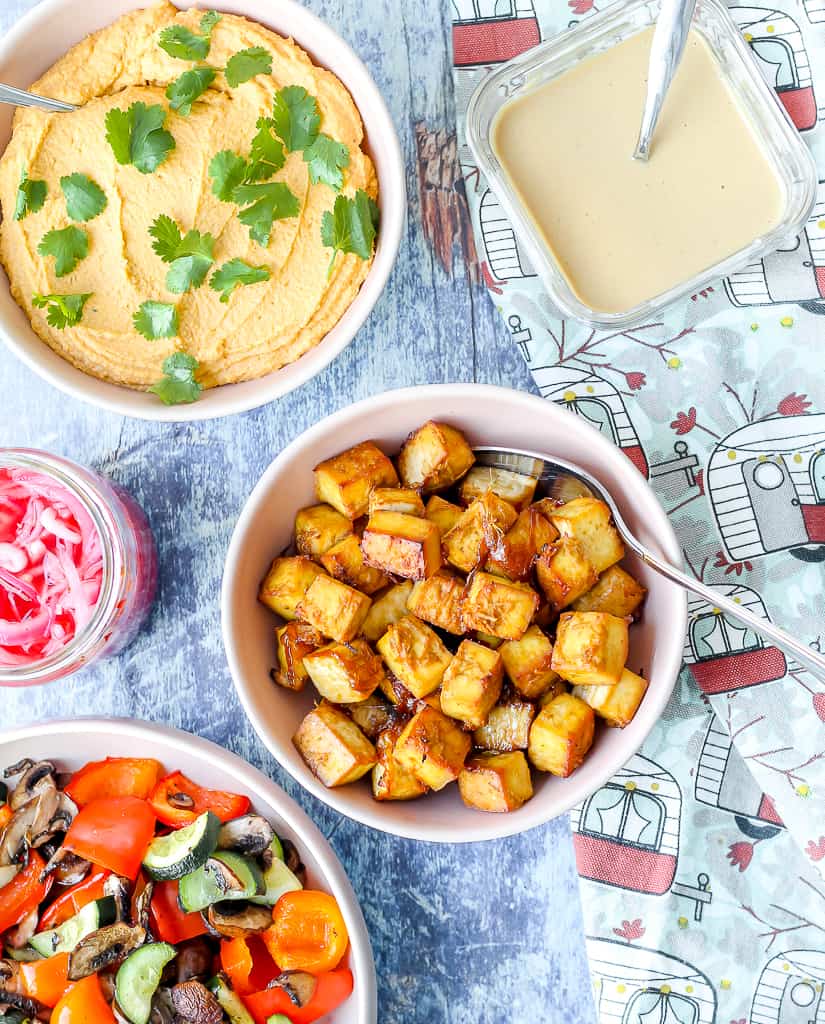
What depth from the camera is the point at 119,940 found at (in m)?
2.00

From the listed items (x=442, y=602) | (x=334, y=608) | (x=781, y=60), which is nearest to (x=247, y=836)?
(x=334, y=608)

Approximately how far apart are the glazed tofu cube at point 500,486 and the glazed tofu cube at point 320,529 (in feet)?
0.80

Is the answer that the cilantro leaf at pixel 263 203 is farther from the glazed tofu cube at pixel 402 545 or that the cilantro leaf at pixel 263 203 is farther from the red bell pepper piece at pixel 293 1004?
the red bell pepper piece at pixel 293 1004

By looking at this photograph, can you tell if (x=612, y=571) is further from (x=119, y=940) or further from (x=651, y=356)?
(x=119, y=940)

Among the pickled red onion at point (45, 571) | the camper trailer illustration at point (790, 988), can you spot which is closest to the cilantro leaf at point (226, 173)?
the pickled red onion at point (45, 571)

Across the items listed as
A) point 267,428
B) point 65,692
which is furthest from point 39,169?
point 65,692

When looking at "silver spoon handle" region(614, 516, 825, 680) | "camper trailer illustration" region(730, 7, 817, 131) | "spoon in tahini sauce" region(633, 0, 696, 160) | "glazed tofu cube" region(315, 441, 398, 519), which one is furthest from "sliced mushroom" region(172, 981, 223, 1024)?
"camper trailer illustration" region(730, 7, 817, 131)

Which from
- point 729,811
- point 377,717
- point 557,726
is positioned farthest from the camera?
point 729,811

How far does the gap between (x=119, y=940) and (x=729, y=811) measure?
127cm

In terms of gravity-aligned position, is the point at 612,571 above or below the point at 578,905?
above

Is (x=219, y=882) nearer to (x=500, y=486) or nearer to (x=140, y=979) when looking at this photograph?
(x=140, y=979)

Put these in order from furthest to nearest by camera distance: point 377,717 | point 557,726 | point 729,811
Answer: point 729,811, point 377,717, point 557,726

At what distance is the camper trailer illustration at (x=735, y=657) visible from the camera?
2.13m

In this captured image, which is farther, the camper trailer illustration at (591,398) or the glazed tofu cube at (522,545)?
the camper trailer illustration at (591,398)
